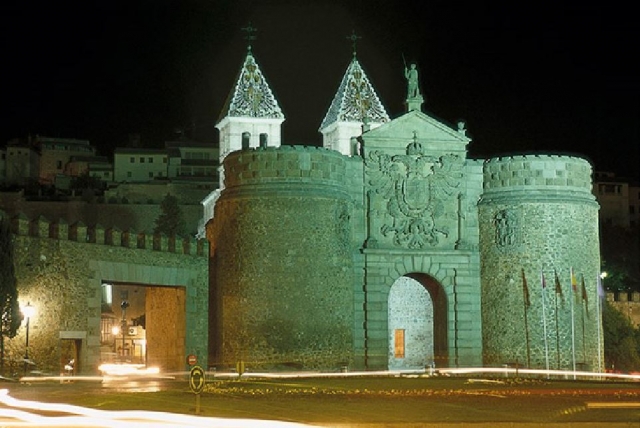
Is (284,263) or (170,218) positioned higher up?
(170,218)

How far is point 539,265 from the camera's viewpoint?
139 ft

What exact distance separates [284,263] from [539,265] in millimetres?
9971

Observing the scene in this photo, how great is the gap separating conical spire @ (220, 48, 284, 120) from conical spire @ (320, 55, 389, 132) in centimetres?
275

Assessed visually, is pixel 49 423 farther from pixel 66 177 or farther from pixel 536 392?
pixel 66 177

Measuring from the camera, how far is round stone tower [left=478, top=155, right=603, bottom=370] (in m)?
42.3

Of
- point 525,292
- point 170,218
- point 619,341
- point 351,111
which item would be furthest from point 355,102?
point 170,218

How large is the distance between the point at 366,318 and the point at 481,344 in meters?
4.77

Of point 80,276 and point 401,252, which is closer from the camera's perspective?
point 80,276

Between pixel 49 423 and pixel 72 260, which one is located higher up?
pixel 72 260

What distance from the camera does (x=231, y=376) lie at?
35719mm

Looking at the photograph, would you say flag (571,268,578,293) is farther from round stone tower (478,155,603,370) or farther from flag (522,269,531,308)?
flag (522,269,531,308)

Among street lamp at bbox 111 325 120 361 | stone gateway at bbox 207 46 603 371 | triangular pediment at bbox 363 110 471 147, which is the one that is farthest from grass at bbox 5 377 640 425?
street lamp at bbox 111 325 120 361

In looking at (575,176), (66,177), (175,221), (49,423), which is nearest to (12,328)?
(49,423)

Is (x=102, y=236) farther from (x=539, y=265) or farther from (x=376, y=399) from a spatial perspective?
(x=539, y=265)
